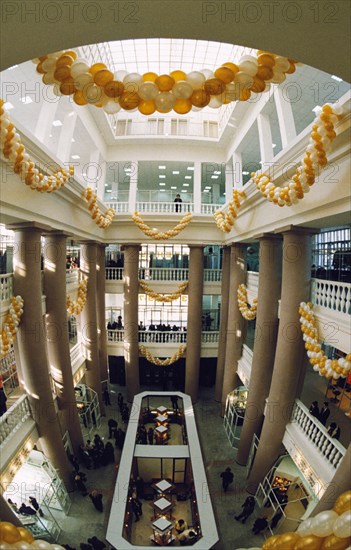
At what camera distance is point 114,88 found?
14.0ft

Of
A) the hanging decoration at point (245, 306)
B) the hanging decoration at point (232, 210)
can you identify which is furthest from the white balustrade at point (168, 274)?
the hanging decoration at point (232, 210)

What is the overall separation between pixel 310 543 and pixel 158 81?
22.1 feet

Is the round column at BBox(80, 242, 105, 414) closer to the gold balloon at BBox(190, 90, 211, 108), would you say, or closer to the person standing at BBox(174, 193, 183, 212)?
the person standing at BBox(174, 193, 183, 212)

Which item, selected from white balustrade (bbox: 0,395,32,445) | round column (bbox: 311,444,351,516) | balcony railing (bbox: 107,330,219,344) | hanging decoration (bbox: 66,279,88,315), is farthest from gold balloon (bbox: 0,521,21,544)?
balcony railing (bbox: 107,330,219,344)

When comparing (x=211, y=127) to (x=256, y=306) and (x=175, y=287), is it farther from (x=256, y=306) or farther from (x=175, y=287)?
(x=256, y=306)

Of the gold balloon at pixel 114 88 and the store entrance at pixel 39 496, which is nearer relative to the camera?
the gold balloon at pixel 114 88

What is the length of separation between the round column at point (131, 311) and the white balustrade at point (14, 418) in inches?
304

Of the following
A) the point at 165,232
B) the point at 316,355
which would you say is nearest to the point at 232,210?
the point at 165,232

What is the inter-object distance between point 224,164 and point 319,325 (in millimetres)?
11221

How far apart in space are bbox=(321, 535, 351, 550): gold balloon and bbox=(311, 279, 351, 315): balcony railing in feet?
13.6

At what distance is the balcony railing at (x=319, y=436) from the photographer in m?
7.72

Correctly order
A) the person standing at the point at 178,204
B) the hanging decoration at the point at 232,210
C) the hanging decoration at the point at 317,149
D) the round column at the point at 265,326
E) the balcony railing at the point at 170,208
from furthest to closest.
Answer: the person standing at the point at 178,204 < the balcony railing at the point at 170,208 < the hanging decoration at the point at 232,210 < the round column at the point at 265,326 < the hanging decoration at the point at 317,149

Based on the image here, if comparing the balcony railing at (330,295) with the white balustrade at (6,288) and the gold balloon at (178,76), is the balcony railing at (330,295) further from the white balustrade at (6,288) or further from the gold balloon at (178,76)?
the white balustrade at (6,288)

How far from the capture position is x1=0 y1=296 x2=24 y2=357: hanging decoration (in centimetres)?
802
